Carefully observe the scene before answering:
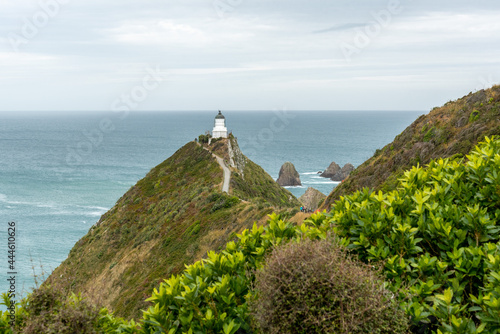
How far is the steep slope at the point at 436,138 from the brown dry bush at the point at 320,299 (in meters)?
21.4

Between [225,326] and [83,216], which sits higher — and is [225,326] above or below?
above

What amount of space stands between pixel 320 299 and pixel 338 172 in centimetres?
11362

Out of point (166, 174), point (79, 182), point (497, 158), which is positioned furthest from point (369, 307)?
point (79, 182)

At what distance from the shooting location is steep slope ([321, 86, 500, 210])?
1065 inches

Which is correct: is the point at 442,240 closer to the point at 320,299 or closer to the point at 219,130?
the point at 320,299

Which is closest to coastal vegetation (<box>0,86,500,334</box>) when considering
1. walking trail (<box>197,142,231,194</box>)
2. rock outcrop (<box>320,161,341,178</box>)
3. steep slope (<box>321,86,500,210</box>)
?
steep slope (<box>321,86,500,210</box>)

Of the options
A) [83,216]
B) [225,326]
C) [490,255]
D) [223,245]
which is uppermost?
[490,255]

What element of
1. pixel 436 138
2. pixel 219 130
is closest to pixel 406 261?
pixel 436 138

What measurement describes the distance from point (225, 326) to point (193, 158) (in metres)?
56.2

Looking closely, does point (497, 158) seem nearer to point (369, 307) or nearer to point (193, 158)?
point (369, 307)

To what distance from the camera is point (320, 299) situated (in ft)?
17.7

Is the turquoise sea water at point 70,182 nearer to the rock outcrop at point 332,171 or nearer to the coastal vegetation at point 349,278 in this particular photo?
the rock outcrop at point 332,171

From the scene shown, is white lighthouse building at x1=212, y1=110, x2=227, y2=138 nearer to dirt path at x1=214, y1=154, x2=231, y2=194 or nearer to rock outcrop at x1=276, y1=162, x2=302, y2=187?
dirt path at x1=214, y1=154, x2=231, y2=194

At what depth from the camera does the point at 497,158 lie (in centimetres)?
827
